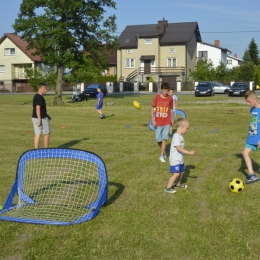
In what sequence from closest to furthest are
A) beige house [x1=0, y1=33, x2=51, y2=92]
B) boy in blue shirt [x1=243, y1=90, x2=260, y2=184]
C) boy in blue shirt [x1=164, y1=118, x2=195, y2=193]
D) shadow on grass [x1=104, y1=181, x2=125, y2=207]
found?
shadow on grass [x1=104, y1=181, x2=125, y2=207] < boy in blue shirt [x1=164, y1=118, x2=195, y2=193] < boy in blue shirt [x1=243, y1=90, x2=260, y2=184] < beige house [x1=0, y1=33, x2=51, y2=92]

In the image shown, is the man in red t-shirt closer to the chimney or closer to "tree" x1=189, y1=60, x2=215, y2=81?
"tree" x1=189, y1=60, x2=215, y2=81

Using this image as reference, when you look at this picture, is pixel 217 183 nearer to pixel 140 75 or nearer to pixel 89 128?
pixel 89 128

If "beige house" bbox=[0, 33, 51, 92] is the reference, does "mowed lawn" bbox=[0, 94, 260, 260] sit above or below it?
below

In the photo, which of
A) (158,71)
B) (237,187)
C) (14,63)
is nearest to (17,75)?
(14,63)

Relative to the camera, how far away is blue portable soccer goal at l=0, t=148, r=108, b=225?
6.38 meters

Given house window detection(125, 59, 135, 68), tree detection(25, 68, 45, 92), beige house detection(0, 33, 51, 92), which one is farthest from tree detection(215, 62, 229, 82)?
beige house detection(0, 33, 51, 92)

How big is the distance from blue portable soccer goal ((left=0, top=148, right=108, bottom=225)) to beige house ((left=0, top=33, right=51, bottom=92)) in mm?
70548

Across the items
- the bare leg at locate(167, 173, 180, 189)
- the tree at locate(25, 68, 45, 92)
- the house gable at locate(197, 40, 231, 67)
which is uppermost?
the house gable at locate(197, 40, 231, 67)

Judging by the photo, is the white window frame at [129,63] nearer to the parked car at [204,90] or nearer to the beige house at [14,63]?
the beige house at [14,63]

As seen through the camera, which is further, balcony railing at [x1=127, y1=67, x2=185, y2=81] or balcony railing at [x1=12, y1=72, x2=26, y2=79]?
balcony railing at [x1=12, y1=72, x2=26, y2=79]

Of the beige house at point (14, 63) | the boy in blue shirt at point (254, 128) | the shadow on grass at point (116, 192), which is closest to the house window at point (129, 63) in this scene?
the beige house at point (14, 63)

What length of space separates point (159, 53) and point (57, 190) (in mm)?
67523

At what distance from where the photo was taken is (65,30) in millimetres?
33656

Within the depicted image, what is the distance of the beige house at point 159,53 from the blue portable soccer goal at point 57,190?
6263 cm
